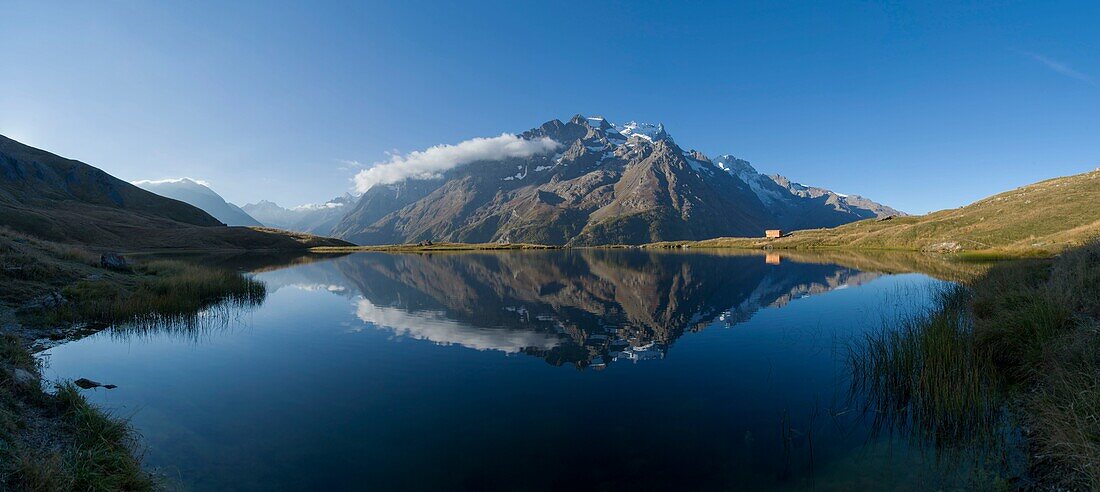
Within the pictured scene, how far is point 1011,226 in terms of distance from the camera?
99.4m

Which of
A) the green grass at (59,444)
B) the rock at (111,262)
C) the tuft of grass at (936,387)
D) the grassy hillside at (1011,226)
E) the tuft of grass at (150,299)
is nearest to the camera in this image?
the green grass at (59,444)

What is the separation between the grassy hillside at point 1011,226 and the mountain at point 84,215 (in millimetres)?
210026

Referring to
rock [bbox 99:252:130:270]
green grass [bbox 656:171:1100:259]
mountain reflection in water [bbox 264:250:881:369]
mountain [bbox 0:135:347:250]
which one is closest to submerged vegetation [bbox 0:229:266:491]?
rock [bbox 99:252:130:270]

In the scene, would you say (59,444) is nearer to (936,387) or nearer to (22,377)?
(22,377)

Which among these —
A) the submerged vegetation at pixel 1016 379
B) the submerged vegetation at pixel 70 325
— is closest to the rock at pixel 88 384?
the submerged vegetation at pixel 70 325

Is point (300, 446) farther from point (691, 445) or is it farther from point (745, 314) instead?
point (745, 314)

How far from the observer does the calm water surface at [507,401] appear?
11.7m

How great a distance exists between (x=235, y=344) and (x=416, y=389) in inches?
637

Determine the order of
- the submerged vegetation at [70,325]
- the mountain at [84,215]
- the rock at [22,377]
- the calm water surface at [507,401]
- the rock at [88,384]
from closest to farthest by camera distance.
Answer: the submerged vegetation at [70,325]
the calm water surface at [507,401]
the rock at [22,377]
the rock at [88,384]
the mountain at [84,215]

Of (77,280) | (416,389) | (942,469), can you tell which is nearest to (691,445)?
(942,469)

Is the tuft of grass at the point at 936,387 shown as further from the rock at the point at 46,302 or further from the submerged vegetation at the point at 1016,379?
the rock at the point at 46,302

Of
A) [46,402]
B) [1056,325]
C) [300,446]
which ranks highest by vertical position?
[1056,325]

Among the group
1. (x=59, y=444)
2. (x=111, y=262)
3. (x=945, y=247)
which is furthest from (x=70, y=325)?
(x=945, y=247)

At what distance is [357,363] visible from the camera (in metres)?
22.9
